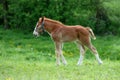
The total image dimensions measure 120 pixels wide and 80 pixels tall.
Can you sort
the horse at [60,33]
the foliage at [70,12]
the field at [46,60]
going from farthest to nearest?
1. the foliage at [70,12]
2. the horse at [60,33]
3. the field at [46,60]

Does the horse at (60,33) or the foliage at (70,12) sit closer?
the horse at (60,33)

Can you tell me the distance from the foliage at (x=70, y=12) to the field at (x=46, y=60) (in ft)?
4.08

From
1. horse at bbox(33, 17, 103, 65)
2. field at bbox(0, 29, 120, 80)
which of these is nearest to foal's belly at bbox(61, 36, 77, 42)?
horse at bbox(33, 17, 103, 65)

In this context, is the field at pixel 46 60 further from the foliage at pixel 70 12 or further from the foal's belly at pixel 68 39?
the foliage at pixel 70 12

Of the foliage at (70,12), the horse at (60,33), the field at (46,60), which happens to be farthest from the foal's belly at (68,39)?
the foliage at (70,12)

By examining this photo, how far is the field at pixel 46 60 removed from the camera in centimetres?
1315

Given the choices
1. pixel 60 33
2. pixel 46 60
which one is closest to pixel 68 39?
pixel 60 33

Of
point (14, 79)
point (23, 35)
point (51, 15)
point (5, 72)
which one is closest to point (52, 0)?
point (51, 15)

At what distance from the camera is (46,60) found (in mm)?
19625

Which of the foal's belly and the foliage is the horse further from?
the foliage

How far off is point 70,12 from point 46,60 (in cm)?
924

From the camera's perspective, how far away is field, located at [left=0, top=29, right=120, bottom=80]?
518 inches

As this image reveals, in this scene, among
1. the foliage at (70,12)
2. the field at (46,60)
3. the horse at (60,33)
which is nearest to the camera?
the field at (46,60)

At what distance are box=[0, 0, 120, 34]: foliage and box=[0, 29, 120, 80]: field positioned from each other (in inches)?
49.0
